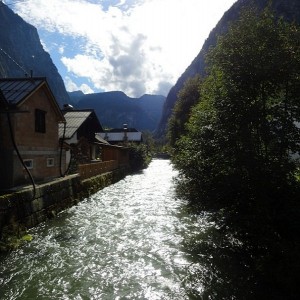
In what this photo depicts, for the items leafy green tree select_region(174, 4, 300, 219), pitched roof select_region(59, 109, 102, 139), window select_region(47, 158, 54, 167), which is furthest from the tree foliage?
pitched roof select_region(59, 109, 102, 139)

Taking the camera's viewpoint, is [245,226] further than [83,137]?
No

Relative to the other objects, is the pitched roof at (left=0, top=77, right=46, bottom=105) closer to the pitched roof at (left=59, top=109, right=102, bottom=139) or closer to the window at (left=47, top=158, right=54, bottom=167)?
the window at (left=47, top=158, right=54, bottom=167)

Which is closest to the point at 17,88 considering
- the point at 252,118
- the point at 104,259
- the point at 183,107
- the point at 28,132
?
the point at 28,132

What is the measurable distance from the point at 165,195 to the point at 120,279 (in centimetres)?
1485

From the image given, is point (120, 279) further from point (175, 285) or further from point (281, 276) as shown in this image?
point (281, 276)

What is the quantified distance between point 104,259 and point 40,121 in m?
12.1

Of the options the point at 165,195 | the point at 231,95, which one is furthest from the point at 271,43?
the point at 165,195

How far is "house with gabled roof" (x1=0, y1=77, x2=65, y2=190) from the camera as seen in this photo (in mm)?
16250

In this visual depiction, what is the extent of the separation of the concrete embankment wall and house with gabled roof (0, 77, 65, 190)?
1184mm

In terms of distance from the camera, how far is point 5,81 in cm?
1903

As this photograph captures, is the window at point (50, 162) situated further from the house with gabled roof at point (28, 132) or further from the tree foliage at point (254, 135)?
the tree foliage at point (254, 135)

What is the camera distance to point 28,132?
18.1 meters

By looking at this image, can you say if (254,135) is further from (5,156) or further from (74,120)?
(74,120)

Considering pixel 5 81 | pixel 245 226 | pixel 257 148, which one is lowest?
pixel 245 226
